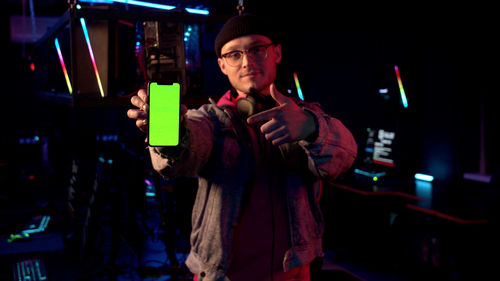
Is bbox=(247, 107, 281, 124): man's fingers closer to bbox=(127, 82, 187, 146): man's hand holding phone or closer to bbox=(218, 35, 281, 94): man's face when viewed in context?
bbox=(127, 82, 187, 146): man's hand holding phone

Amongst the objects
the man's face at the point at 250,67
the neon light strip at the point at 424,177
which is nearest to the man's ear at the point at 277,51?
the man's face at the point at 250,67

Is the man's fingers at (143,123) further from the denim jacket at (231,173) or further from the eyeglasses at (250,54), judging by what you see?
the eyeglasses at (250,54)

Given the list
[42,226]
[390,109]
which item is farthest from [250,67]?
[390,109]

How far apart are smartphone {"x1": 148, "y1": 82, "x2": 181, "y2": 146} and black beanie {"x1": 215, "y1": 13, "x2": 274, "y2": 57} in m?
0.40

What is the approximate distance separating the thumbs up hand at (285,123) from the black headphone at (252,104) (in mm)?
173

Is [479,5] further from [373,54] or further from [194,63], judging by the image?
[194,63]

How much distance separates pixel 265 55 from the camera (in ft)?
5.06

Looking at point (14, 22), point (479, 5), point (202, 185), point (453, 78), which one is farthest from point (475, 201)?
point (14, 22)

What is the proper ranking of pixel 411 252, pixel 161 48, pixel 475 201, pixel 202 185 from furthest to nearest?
1. pixel 411 252
2. pixel 475 201
3. pixel 161 48
4. pixel 202 185

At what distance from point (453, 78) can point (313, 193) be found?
3.63 meters

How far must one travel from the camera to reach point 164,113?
1.21 metres

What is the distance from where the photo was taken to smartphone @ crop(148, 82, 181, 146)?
1.21 m

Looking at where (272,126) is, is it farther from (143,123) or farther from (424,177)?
(424,177)

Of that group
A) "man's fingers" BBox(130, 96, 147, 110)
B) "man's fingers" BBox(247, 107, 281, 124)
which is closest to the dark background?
"man's fingers" BBox(130, 96, 147, 110)
